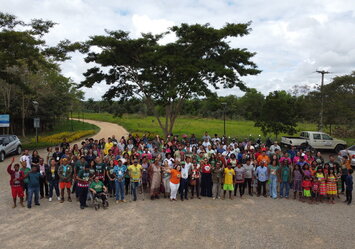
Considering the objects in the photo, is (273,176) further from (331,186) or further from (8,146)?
(8,146)

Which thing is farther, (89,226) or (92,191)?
(92,191)

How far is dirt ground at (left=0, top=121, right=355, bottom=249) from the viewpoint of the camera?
625cm

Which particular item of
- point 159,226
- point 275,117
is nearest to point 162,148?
point 159,226

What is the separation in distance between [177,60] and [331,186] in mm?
11789

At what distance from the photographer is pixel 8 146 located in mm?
16516

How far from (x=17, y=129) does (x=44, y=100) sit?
4725mm

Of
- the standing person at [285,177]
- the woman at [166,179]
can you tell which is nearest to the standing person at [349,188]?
the standing person at [285,177]

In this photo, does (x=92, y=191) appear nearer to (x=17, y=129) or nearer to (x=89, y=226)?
(x=89, y=226)

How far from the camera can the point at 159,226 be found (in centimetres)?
711

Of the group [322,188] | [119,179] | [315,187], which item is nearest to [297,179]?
[315,187]

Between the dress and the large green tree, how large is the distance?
999 centimetres

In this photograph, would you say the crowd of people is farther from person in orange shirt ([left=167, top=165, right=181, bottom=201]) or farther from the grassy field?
the grassy field

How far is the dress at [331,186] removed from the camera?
30.1 feet

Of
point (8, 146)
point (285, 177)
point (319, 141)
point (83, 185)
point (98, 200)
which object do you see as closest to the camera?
point (83, 185)
